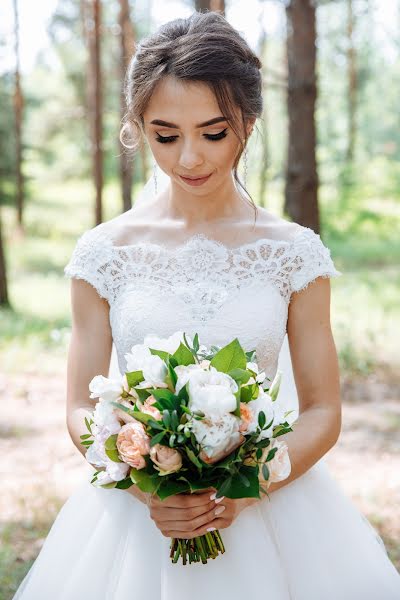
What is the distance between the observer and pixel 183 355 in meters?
1.93

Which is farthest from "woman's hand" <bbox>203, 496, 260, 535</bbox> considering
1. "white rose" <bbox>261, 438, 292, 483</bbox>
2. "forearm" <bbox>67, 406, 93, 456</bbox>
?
"forearm" <bbox>67, 406, 93, 456</bbox>

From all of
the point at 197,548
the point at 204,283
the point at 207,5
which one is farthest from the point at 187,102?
the point at 207,5

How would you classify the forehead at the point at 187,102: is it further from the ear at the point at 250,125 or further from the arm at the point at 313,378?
the arm at the point at 313,378

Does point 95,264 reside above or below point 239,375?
above

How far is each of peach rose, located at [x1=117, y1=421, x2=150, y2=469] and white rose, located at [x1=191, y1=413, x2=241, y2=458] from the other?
13 cm

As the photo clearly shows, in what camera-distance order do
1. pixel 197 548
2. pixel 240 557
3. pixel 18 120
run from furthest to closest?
pixel 18 120 → pixel 240 557 → pixel 197 548

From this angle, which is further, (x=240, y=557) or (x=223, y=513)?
(x=240, y=557)

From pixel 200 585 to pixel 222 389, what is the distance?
2.56ft

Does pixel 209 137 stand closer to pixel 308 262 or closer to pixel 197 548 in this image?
pixel 308 262

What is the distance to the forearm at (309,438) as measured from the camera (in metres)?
2.32

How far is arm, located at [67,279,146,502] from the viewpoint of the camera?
8.17ft

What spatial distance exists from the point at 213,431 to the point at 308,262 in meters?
0.93

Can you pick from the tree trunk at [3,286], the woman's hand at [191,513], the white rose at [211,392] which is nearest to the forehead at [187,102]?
the white rose at [211,392]

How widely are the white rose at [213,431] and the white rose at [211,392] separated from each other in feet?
0.06
